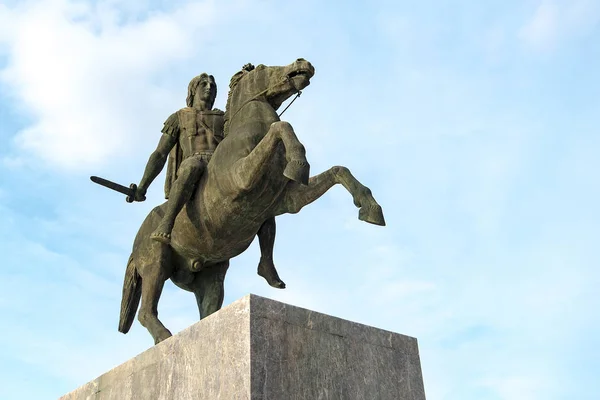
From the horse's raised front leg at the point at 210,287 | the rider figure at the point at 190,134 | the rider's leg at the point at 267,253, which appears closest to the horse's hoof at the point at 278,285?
the rider's leg at the point at 267,253

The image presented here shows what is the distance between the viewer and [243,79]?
755 centimetres

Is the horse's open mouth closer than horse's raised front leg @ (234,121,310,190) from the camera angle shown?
No

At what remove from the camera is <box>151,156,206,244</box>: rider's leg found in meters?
6.87

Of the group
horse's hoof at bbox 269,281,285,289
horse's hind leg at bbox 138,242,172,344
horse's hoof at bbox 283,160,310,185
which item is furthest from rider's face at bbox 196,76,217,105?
horse's hoof at bbox 283,160,310,185

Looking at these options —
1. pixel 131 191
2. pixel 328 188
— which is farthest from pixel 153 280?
pixel 328 188

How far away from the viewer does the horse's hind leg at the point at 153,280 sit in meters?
7.07

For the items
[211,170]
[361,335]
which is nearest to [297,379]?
[361,335]

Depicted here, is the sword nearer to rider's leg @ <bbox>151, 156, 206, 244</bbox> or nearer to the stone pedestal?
rider's leg @ <bbox>151, 156, 206, 244</bbox>

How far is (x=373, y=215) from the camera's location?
598 cm

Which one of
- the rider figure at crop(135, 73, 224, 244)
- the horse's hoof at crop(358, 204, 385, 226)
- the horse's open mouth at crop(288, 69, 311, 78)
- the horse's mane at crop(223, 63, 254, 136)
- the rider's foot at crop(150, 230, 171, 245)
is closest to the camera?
the horse's hoof at crop(358, 204, 385, 226)

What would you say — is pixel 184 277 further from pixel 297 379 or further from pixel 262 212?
pixel 297 379

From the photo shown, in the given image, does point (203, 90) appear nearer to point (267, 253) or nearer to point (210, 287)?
point (267, 253)

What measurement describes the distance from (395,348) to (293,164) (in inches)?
67.3

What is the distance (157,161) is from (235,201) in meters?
2.14
